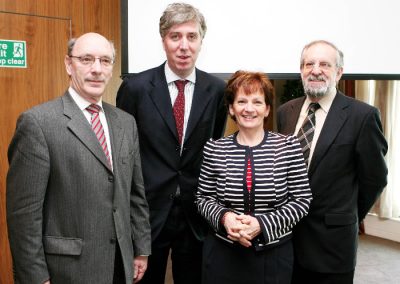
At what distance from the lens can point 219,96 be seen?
2.09 meters

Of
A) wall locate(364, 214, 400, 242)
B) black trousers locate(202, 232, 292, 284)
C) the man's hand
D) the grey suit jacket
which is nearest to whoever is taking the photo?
the grey suit jacket

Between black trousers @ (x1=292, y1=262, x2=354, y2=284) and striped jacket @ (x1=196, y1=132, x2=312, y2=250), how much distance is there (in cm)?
29

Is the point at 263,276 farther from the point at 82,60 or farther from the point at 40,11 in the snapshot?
the point at 40,11

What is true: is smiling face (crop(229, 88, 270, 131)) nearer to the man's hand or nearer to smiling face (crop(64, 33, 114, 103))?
smiling face (crop(64, 33, 114, 103))

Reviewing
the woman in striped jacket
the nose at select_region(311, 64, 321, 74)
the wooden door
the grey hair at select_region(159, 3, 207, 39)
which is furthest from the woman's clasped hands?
the wooden door

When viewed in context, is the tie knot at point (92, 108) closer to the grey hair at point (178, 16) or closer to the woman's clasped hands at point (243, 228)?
the grey hair at point (178, 16)

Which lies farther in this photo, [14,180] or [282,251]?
[282,251]

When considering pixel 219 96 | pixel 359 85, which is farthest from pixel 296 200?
pixel 359 85

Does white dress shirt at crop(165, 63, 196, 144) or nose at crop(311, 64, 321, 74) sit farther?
white dress shirt at crop(165, 63, 196, 144)

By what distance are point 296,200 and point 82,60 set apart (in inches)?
38.9

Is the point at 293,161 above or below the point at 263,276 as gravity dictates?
above

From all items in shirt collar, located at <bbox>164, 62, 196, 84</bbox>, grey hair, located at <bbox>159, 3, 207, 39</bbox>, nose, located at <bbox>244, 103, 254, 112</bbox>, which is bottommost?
nose, located at <bbox>244, 103, 254, 112</bbox>

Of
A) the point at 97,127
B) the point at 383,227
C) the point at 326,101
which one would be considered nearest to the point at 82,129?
the point at 97,127

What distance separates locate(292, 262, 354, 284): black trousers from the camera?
6.21 ft
